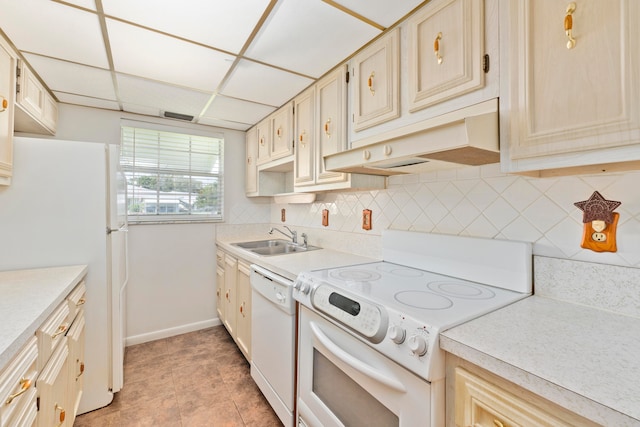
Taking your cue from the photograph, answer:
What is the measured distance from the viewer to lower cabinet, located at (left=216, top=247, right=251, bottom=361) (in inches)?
82.4

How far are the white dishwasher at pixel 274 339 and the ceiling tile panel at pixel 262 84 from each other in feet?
4.19

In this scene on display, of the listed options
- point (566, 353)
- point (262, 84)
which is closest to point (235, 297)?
point (262, 84)

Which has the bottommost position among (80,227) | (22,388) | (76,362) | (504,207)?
(76,362)

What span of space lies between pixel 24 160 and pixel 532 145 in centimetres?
241

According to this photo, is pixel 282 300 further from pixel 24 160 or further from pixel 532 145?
pixel 24 160

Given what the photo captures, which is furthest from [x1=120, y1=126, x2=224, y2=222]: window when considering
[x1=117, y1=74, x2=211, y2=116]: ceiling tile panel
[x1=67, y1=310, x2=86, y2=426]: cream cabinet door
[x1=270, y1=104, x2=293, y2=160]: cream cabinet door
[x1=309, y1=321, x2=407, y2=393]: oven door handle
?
[x1=309, y1=321, x2=407, y2=393]: oven door handle

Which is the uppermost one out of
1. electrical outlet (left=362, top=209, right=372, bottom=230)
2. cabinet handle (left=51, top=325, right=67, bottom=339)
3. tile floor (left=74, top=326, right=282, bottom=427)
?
electrical outlet (left=362, top=209, right=372, bottom=230)

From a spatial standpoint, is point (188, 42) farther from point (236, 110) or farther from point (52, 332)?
point (52, 332)

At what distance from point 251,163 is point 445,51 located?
221cm

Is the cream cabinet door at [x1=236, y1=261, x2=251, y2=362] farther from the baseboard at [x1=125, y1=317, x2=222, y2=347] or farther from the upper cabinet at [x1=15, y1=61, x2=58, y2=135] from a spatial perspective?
the upper cabinet at [x1=15, y1=61, x2=58, y2=135]

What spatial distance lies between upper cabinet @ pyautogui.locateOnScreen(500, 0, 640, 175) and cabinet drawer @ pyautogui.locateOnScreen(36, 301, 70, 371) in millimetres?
1800

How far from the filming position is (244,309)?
2143 mm

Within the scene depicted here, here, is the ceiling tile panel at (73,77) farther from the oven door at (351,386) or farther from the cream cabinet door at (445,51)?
the oven door at (351,386)

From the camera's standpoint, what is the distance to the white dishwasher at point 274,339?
1.48m
